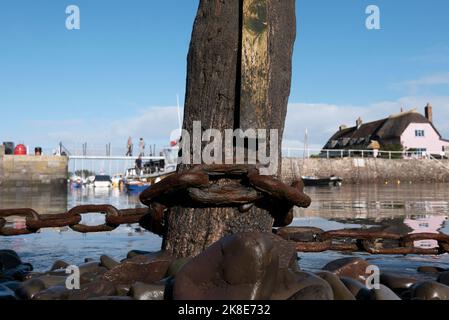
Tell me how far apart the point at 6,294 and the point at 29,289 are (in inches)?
5.2

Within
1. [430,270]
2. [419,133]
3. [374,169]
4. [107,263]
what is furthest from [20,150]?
[419,133]

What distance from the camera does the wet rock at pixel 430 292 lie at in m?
2.46

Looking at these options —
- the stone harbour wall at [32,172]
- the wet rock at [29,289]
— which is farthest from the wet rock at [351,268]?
the stone harbour wall at [32,172]

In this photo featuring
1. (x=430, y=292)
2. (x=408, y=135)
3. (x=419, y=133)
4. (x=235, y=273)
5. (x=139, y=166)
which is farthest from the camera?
(x=419, y=133)

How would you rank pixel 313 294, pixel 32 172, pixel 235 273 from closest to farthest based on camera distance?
pixel 313 294
pixel 235 273
pixel 32 172

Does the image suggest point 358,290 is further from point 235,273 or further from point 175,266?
point 175,266

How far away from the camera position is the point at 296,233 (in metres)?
Result: 3.07

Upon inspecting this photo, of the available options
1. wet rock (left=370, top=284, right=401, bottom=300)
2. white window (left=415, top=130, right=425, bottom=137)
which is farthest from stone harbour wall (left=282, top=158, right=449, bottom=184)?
wet rock (left=370, top=284, right=401, bottom=300)

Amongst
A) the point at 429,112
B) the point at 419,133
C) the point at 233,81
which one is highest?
the point at 429,112

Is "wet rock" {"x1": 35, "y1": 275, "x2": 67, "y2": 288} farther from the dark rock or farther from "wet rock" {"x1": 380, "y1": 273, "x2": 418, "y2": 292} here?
"wet rock" {"x1": 380, "y1": 273, "x2": 418, "y2": 292}

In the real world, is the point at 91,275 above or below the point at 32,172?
above

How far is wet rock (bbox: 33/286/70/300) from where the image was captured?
247 cm

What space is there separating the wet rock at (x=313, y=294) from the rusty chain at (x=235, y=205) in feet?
2.01
